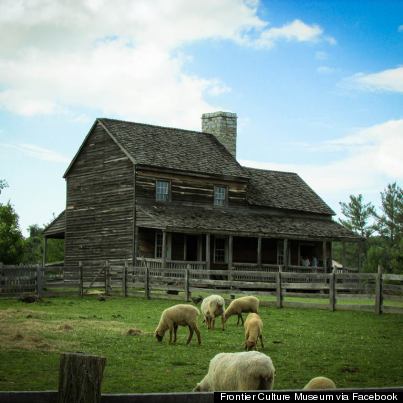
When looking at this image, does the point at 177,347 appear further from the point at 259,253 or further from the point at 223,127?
the point at 223,127

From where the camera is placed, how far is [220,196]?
42.0 m

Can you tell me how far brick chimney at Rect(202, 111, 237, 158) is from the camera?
150ft

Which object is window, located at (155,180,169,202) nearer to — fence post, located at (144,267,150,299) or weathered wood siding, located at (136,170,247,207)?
weathered wood siding, located at (136,170,247,207)

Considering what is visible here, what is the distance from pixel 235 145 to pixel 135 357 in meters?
32.0

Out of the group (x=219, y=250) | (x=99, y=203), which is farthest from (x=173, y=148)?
(x=219, y=250)

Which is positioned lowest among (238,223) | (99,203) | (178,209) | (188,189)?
(238,223)

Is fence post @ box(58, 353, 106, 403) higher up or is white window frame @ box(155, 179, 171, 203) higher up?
white window frame @ box(155, 179, 171, 203)

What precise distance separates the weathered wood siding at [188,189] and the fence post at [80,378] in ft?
103

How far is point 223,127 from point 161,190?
8320mm

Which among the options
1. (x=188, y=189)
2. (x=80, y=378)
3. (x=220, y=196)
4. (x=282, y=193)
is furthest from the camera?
(x=282, y=193)

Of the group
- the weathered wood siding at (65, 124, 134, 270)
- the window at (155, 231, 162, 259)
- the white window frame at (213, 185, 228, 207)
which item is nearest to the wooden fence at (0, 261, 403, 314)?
the window at (155, 231, 162, 259)

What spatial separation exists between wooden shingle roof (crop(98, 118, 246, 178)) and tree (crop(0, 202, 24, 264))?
12876 mm

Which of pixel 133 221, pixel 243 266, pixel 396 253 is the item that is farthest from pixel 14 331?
pixel 396 253

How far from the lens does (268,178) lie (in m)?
47.7
